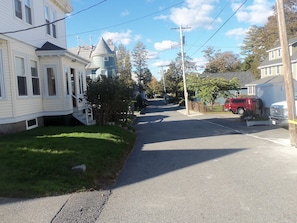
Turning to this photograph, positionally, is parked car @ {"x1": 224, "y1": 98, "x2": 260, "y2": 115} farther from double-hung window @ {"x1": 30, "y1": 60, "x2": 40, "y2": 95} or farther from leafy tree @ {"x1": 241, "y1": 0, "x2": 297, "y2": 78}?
leafy tree @ {"x1": 241, "y1": 0, "x2": 297, "y2": 78}

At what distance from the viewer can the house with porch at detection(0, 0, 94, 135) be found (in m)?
12.9

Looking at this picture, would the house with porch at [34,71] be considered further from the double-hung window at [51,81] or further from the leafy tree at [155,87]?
the leafy tree at [155,87]

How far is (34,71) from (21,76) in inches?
60.7

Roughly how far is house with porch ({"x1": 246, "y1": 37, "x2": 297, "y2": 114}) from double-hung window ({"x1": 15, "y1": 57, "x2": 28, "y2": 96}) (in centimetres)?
1771

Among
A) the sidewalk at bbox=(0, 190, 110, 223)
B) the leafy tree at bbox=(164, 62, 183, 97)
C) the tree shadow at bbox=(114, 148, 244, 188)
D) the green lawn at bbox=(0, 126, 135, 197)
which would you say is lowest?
the tree shadow at bbox=(114, 148, 244, 188)

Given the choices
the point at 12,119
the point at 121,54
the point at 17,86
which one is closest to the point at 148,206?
the point at 12,119

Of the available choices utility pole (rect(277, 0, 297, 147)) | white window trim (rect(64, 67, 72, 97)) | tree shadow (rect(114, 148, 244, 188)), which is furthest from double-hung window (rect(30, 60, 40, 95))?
utility pole (rect(277, 0, 297, 147))

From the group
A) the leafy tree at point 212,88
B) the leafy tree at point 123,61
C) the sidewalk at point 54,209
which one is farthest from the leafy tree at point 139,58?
the sidewalk at point 54,209

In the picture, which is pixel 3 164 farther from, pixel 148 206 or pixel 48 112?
pixel 48 112

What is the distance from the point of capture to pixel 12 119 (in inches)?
512

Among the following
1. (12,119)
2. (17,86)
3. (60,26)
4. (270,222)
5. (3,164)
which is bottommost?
(270,222)

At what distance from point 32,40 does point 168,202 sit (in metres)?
12.8

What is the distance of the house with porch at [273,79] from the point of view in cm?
2397

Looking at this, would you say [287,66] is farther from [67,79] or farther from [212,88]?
[212,88]
